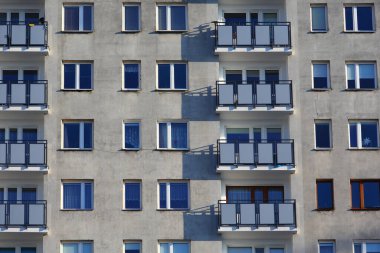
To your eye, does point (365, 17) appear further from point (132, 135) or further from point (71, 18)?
point (71, 18)

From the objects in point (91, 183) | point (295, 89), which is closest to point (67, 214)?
point (91, 183)

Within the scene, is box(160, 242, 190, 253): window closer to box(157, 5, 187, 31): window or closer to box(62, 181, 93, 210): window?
box(62, 181, 93, 210): window

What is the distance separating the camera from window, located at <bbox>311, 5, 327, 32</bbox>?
72125 mm

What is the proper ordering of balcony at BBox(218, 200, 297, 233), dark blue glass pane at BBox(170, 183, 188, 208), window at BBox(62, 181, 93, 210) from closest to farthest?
balcony at BBox(218, 200, 297, 233) → window at BBox(62, 181, 93, 210) → dark blue glass pane at BBox(170, 183, 188, 208)

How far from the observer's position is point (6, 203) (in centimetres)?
6831

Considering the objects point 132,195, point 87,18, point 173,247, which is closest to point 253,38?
point 87,18

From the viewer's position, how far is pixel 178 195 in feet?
228

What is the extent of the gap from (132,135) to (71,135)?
322 cm

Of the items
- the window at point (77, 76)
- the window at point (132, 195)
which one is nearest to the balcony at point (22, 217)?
the window at point (132, 195)

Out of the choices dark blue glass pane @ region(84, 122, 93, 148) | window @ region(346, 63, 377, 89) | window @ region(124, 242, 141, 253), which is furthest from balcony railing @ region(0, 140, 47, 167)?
window @ region(346, 63, 377, 89)

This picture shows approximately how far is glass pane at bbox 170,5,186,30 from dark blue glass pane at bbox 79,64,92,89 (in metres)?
5.09

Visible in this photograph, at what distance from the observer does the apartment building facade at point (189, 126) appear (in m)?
68.8

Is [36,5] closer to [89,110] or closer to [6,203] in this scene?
[89,110]

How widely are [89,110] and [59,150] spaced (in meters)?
2.68
